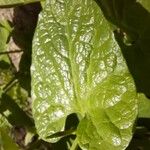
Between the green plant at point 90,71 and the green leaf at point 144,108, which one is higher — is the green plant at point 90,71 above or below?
above

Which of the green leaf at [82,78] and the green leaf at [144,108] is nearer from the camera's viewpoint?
the green leaf at [82,78]

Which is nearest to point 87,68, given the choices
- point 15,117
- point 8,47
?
point 15,117

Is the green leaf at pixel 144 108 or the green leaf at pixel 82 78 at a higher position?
the green leaf at pixel 82 78

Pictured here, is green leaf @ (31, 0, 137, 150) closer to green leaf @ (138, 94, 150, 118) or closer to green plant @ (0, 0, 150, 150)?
green plant @ (0, 0, 150, 150)

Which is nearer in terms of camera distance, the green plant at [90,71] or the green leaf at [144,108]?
the green plant at [90,71]

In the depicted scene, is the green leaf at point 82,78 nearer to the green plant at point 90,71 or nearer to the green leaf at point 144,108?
the green plant at point 90,71

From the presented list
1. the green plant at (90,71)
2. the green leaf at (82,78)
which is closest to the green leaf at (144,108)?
the green plant at (90,71)

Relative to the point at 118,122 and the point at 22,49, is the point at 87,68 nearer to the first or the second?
the point at 118,122

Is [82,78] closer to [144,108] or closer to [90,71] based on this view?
[90,71]

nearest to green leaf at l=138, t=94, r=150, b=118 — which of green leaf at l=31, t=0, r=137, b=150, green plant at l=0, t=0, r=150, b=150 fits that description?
green plant at l=0, t=0, r=150, b=150
